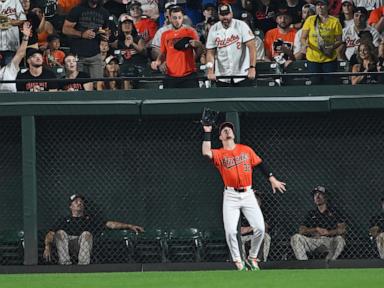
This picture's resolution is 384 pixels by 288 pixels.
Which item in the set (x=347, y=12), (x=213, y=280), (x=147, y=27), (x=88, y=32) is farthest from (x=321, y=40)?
(x=213, y=280)

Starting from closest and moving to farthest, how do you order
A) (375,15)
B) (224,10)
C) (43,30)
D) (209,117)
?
1. (209,117)
2. (224,10)
3. (375,15)
4. (43,30)

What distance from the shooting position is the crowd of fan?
53.7 feet

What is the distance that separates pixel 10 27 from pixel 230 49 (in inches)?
128

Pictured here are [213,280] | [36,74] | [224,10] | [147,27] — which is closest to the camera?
[213,280]

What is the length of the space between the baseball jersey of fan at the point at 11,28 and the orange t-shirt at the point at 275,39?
353 centimetres

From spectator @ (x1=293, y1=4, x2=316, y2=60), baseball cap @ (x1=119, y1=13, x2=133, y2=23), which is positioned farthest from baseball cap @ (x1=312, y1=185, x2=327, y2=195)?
baseball cap @ (x1=119, y1=13, x2=133, y2=23)

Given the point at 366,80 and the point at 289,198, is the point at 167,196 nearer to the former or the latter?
the point at 289,198

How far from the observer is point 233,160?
49.1ft

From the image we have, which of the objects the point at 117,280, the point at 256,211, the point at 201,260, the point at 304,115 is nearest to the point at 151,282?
the point at 117,280

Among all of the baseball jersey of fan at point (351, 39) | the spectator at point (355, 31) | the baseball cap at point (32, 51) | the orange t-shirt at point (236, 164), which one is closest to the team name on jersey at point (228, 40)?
the orange t-shirt at point (236, 164)

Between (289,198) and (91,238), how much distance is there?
2.80 metres

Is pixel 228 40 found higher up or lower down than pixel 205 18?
lower down

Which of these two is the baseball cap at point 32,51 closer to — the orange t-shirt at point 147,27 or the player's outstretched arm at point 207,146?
the orange t-shirt at point 147,27

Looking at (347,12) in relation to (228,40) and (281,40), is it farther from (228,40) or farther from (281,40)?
(228,40)
